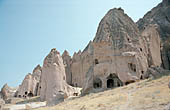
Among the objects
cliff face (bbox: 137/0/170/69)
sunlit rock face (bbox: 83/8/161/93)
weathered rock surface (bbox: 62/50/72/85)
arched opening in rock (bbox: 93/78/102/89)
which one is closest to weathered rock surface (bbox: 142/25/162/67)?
sunlit rock face (bbox: 83/8/161/93)

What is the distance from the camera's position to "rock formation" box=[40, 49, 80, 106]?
87.1 feet

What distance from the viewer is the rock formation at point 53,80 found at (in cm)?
2656

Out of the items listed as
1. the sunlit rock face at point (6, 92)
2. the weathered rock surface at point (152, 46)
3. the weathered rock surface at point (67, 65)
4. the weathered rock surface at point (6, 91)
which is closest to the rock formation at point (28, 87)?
the sunlit rock face at point (6, 92)

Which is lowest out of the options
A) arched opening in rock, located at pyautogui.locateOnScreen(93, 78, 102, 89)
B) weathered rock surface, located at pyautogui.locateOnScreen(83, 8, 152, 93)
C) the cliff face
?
arched opening in rock, located at pyautogui.locateOnScreen(93, 78, 102, 89)

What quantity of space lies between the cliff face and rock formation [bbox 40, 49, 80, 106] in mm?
29137

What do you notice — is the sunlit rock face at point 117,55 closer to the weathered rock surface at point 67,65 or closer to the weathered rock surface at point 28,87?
the weathered rock surface at point 67,65

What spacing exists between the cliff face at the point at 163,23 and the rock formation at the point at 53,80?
29.1m

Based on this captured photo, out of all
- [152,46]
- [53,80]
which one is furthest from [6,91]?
[152,46]

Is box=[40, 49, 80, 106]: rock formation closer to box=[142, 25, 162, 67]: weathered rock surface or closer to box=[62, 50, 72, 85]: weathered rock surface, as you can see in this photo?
box=[142, 25, 162, 67]: weathered rock surface

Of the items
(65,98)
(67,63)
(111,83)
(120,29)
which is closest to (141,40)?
(120,29)

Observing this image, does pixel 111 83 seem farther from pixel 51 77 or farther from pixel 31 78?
pixel 31 78

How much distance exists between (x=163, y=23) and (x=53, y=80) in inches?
1832

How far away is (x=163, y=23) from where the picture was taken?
59.0m

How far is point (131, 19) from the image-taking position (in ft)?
121
